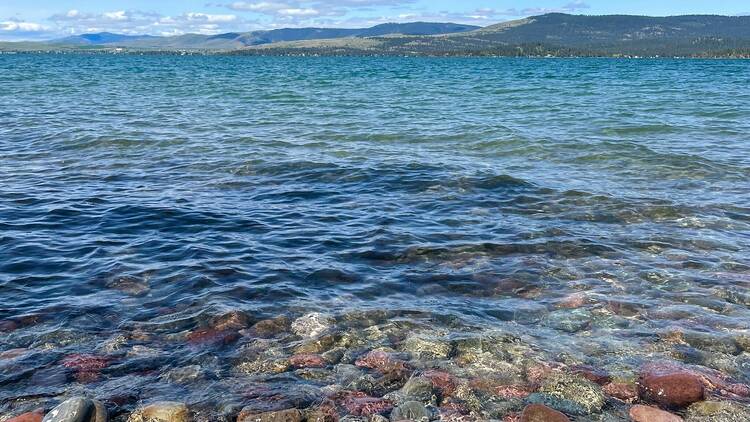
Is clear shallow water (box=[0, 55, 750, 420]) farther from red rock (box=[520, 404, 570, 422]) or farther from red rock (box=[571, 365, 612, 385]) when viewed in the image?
red rock (box=[520, 404, 570, 422])

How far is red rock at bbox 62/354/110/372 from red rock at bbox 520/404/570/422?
15.5ft

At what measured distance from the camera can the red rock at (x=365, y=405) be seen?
642 centimetres

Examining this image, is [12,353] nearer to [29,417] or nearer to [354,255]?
[29,417]

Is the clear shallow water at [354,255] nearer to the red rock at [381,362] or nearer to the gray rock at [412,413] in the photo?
the red rock at [381,362]

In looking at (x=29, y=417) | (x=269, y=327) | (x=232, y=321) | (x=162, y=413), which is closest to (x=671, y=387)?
(x=269, y=327)

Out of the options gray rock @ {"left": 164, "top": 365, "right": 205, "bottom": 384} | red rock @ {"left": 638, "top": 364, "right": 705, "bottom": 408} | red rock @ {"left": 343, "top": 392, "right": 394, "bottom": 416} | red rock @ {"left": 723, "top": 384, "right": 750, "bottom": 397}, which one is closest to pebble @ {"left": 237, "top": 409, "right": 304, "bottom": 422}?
red rock @ {"left": 343, "top": 392, "right": 394, "bottom": 416}

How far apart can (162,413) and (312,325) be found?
2.58 m

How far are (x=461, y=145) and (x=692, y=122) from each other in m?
12.1

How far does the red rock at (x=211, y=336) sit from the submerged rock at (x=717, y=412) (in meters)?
5.27

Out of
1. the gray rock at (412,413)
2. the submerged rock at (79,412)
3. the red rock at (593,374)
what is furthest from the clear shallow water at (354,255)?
the gray rock at (412,413)

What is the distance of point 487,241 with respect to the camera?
11.9 meters

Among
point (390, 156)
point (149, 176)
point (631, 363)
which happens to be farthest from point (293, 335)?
point (390, 156)

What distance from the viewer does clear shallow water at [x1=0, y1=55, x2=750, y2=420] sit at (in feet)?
24.9

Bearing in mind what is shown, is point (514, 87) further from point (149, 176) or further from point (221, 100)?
point (149, 176)
